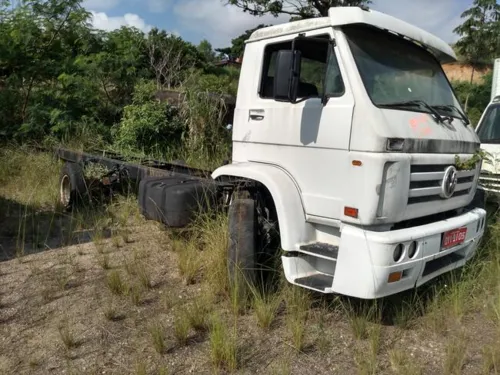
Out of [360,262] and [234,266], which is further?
[234,266]

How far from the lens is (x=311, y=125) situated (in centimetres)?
Answer: 408

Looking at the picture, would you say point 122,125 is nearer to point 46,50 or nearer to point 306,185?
point 46,50

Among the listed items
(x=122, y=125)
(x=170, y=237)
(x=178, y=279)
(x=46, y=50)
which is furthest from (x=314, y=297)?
(x=46, y=50)

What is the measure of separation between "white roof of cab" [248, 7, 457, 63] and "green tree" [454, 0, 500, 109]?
97.3 feet

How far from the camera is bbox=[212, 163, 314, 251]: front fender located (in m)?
4.00

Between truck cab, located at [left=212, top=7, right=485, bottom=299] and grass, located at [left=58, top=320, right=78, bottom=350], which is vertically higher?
truck cab, located at [left=212, top=7, right=485, bottom=299]

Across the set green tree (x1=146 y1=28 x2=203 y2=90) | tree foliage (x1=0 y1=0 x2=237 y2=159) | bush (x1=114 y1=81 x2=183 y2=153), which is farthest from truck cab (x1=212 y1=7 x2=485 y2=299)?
green tree (x1=146 y1=28 x2=203 y2=90)

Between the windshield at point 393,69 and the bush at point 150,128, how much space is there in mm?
6558

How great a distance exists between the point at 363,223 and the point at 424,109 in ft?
4.12

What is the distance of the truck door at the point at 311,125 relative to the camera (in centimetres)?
386

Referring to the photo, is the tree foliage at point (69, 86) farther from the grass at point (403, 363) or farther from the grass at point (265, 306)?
the grass at point (403, 363)

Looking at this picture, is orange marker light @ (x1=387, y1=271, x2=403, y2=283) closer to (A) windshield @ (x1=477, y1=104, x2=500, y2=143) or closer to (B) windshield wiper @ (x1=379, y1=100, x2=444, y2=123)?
(B) windshield wiper @ (x1=379, y1=100, x2=444, y2=123)

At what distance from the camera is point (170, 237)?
594 cm

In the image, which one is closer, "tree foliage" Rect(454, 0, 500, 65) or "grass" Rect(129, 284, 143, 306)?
"grass" Rect(129, 284, 143, 306)
